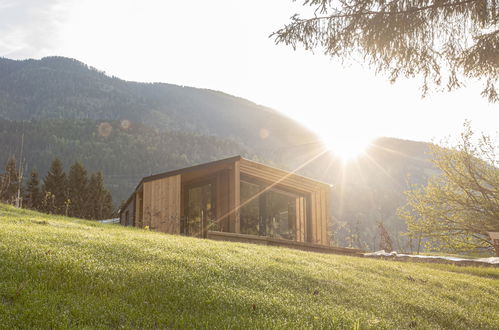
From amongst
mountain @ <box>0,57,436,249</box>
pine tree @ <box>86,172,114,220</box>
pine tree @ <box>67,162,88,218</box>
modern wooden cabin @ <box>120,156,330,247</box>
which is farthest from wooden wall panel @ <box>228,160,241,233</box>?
mountain @ <box>0,57,436,249</box>

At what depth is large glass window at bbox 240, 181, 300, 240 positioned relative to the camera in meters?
19.0

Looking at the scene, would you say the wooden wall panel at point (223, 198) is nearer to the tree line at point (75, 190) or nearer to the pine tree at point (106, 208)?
the tree line at point (75, 190)

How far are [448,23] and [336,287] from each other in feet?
19.4

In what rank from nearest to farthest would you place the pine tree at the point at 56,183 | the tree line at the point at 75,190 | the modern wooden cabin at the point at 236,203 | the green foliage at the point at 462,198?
1. the modern wooden cabin at the point at 236,203
2. the green foliage at the point at 462,198
3. the tree line at the point at 75,190
4. the pine tree at the point at 56,183

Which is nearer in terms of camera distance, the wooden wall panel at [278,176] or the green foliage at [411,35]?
the green foliage at [411,35]

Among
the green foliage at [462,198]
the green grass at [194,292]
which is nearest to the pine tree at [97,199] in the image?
the green foliage at [462,198]

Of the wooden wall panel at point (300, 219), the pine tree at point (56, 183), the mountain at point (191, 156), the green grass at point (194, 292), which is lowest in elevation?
the green grass at point (194, 292)

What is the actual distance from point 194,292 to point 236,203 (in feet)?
36.0

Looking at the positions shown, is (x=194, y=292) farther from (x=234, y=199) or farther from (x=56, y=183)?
(x=56, y=183)

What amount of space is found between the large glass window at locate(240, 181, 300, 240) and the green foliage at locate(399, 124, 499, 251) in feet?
21.0

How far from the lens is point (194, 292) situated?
5.35 meters

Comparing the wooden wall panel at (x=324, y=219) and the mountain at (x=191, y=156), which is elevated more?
the mountain at (x=191, y=156)

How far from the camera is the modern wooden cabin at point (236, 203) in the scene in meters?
16.7

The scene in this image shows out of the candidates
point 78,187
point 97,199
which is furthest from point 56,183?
point 97,199
